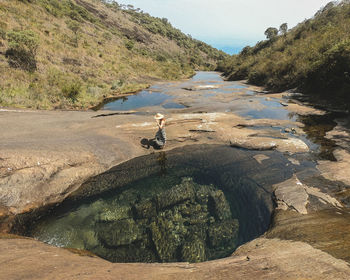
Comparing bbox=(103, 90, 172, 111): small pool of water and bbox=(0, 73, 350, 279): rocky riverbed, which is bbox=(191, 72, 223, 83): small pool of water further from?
bbox=(0, 73, 350, 279): rocky riverbed

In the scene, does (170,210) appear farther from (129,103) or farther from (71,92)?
(129,103)

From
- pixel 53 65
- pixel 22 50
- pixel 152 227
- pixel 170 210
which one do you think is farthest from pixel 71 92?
pixel 152 227

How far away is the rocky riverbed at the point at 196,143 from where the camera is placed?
12.3 ft

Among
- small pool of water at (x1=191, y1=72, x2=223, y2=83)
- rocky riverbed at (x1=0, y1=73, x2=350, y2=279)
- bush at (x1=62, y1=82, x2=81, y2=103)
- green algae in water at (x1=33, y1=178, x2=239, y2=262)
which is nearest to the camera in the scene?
rocky riverbed at (x1=0, y1=73, x2=350, y2=279)

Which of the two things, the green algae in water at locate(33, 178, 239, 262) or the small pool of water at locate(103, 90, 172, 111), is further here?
the small pool of water at locate(103, 90, 172, 111)

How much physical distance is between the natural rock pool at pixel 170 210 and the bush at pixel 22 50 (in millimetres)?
22956

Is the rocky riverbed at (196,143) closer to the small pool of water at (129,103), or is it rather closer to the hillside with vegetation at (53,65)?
the hillside with vegetation at (53,65)

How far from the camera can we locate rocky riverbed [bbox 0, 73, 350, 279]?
3.76 metres

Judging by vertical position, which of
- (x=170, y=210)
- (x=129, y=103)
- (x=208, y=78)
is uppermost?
(x=208, y=78)

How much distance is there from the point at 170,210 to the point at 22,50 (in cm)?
2811

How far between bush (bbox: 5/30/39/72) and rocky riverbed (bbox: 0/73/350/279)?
13.5 metres

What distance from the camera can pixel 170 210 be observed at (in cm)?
733

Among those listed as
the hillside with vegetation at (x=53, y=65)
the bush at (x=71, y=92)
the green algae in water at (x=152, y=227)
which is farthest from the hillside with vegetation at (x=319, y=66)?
the bush at (x=71, y=92)

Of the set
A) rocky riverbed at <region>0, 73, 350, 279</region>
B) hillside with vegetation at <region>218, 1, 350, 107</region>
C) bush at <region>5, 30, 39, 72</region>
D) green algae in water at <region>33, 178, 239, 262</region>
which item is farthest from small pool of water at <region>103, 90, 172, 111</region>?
hillside with vegetation at <region>218, 1, 350, 107</region>
